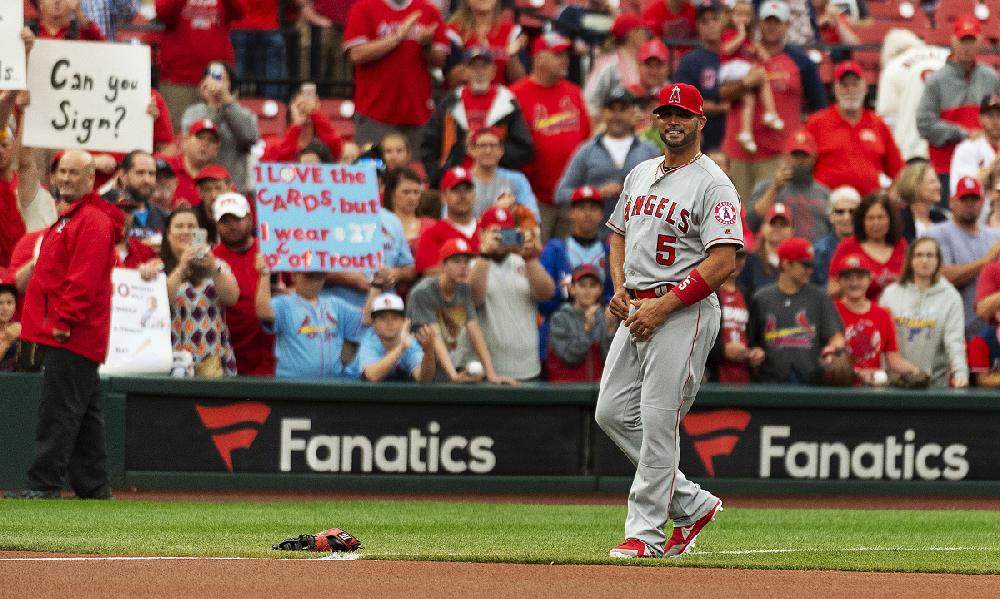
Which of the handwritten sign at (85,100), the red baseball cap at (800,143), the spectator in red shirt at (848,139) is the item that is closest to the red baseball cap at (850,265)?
the red baseball cap at (800,143)

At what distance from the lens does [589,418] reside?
1268 centimetres

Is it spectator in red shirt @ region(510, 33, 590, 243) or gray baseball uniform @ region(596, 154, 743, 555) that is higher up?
spectator in red shirt @ region(510, 33, 590, 243)

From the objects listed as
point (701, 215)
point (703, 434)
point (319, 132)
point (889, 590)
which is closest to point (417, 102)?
point (319, 132)

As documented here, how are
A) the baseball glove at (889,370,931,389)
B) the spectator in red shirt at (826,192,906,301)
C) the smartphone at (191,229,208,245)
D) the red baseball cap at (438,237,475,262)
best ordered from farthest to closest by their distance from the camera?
the spectator in red shirt at (826,192,906,301), the baseball glove at (889,370,931,389), the red baseball cap at (438,237,475,262), the smartphone at (191,229,208,245)

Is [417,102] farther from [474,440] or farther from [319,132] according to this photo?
[474,440]

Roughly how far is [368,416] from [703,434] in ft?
8.18

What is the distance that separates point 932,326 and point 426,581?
7.38m

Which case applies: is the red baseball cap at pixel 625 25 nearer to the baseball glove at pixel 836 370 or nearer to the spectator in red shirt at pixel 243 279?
the baseball glove at pixel 836 370

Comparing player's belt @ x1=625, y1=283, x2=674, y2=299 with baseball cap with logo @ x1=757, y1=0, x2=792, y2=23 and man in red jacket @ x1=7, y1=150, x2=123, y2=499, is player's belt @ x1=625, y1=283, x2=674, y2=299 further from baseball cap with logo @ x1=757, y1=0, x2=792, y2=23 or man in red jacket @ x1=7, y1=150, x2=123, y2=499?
baseball cap with logo @ x1=757, y1=0, x2=792, y2=23

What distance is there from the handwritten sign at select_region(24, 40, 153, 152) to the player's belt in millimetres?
5413

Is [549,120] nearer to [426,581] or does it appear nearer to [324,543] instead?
[324,543]

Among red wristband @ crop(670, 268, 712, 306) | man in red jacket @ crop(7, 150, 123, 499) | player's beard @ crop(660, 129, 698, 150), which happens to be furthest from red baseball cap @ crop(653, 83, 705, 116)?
man in red jacket @ crop(7, 150, 123, 499)

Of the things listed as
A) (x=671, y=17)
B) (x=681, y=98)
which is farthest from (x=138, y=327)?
(x=671, y=17)

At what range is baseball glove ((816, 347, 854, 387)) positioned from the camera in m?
12.9
